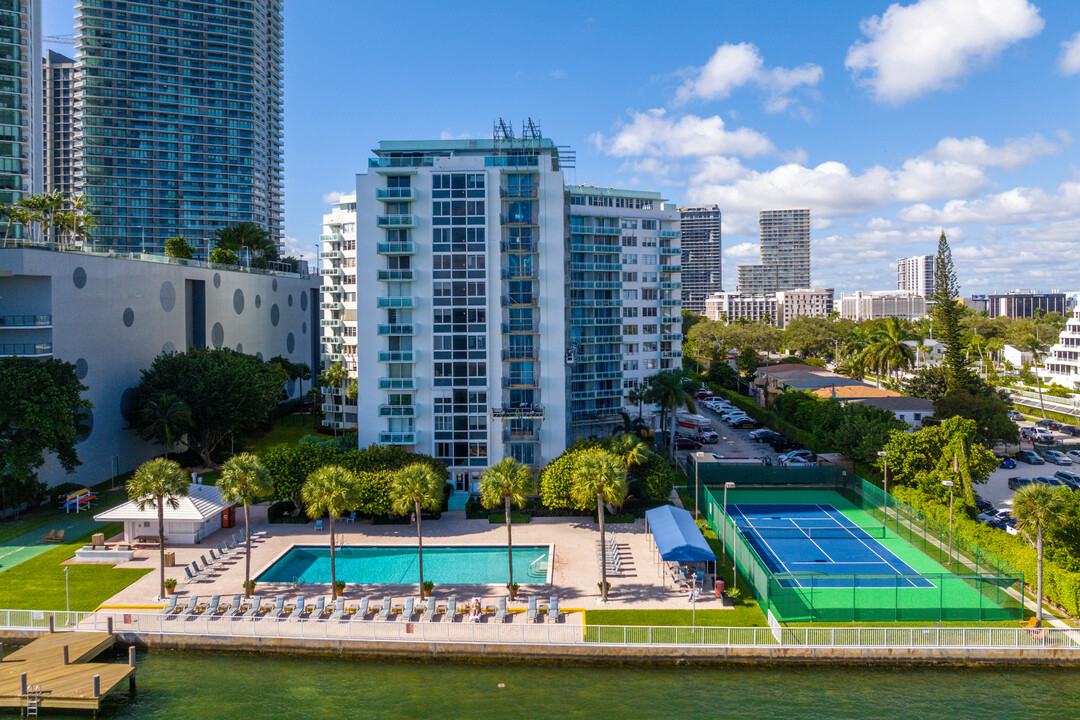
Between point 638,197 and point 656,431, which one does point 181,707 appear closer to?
point 656,431

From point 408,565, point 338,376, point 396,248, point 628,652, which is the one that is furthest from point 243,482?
point 338,376

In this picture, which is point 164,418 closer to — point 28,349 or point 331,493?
point 28,349

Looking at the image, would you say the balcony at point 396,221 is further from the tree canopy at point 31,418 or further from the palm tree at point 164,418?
the tree canopy at point 31,418

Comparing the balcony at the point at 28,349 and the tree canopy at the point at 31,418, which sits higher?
the balcony at the point at 28,349

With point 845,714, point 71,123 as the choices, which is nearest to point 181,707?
point 845,714

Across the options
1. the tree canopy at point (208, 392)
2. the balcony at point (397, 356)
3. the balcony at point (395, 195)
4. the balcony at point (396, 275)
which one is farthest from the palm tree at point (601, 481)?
the tree canopy at point (208, 392)
